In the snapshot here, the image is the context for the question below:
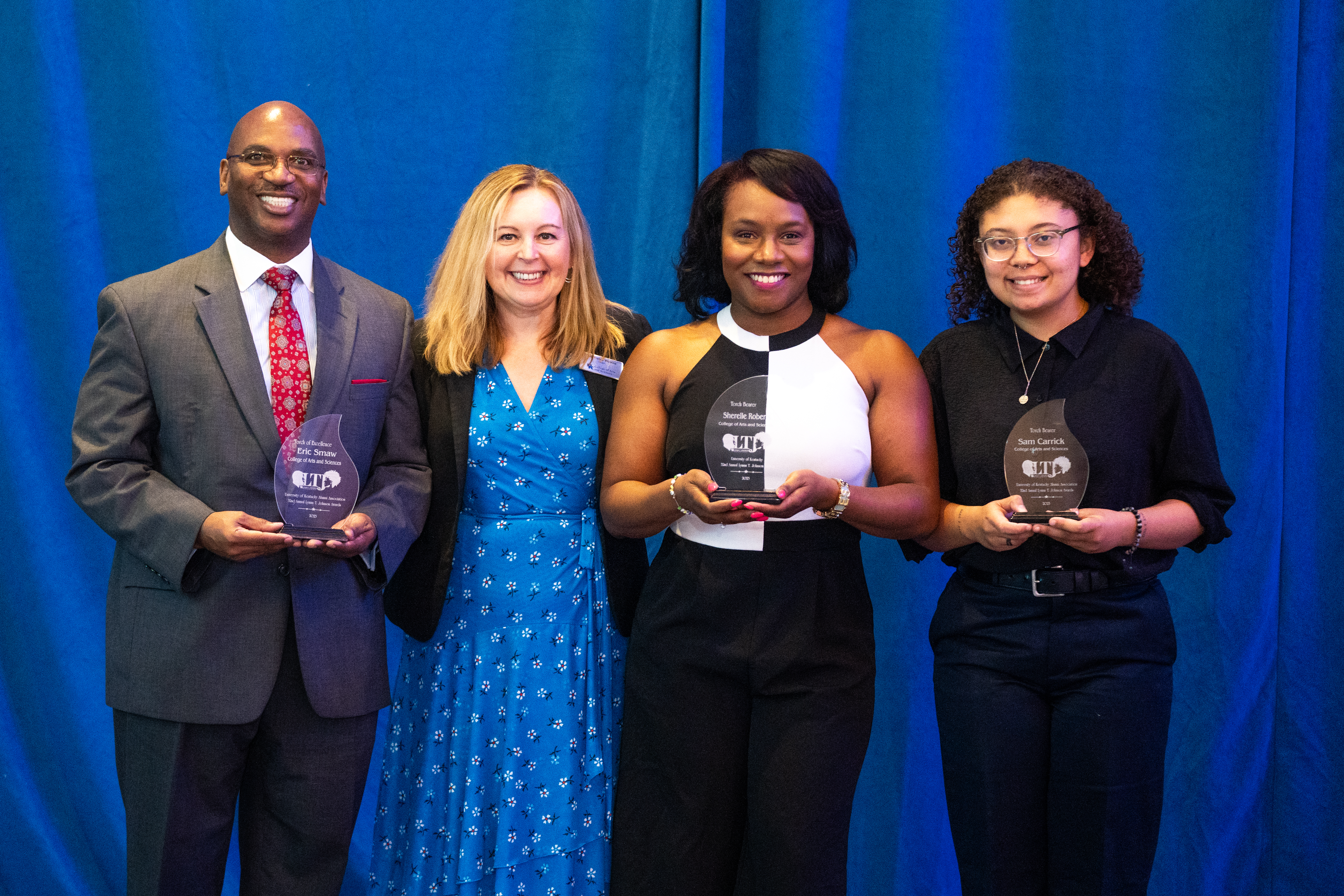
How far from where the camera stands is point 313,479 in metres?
2.03

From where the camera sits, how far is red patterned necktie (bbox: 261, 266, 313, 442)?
2.13 metres

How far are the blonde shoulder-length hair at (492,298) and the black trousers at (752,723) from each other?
22.9 inches

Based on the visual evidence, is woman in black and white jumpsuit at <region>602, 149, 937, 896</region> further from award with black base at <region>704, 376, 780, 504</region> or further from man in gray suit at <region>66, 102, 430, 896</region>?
man in gray suit at <region>66, 102, 430, 896</region>

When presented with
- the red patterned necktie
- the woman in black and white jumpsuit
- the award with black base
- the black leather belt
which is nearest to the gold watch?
the woman in black and white jumpsuit

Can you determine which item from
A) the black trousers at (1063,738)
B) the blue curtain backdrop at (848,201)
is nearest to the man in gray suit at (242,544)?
the blue curtain backdrop at (848,201)

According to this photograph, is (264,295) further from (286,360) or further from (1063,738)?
(1063,738)

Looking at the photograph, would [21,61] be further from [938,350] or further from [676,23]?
[938,350]

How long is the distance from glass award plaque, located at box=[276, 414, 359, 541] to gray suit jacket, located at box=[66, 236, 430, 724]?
0.26ft

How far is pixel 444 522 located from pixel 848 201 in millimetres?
1552

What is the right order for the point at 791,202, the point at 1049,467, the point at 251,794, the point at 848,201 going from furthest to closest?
the point at 848,201 → the point at 251,794 → the point at 791,202 → the point at 1049,467

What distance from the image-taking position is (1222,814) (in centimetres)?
307

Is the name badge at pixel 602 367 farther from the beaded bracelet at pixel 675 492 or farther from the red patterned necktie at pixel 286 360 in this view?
the red patterned necktie at pixel 286 360

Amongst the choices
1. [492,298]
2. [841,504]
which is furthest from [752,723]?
[492,298]

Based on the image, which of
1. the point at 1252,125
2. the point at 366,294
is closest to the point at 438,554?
the point at 366,294
